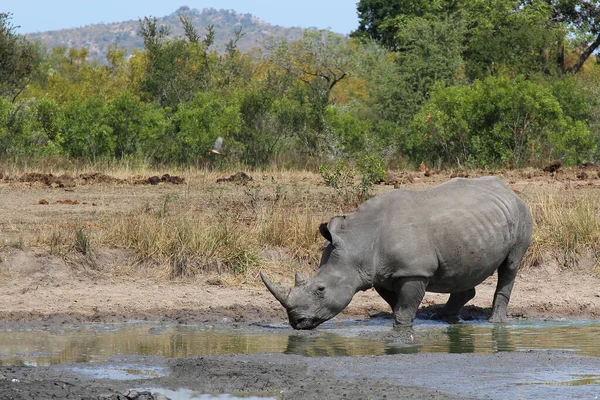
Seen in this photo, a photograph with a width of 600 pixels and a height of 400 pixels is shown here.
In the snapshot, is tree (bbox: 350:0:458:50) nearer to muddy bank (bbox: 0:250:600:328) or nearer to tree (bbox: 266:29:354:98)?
tree (bbox: 266:29:354:98)

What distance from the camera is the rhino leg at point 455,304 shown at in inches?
453

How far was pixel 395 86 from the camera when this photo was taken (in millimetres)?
31375

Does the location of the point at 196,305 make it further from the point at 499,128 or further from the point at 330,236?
the point at 499,128

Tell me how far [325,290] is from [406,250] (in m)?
0.88

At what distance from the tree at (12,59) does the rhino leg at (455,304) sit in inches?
776

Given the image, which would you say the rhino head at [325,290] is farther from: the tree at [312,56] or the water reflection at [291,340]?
the tree at [312,56]

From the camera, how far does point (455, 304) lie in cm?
1153

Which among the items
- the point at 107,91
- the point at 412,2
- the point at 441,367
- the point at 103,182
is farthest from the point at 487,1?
the point at 441,367

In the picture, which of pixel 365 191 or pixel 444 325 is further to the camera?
pixel 365 191

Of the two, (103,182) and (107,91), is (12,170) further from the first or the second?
(107,91)

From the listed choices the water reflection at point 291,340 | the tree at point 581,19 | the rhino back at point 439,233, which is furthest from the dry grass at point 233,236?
the tree at point 581,19

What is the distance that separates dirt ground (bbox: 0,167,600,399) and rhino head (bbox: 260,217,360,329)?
1.21 metres

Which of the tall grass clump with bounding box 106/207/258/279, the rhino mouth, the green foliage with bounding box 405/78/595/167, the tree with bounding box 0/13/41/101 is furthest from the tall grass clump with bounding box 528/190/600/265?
the tree with bounding box 0/13/41/101

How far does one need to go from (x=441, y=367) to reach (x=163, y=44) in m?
26.9
